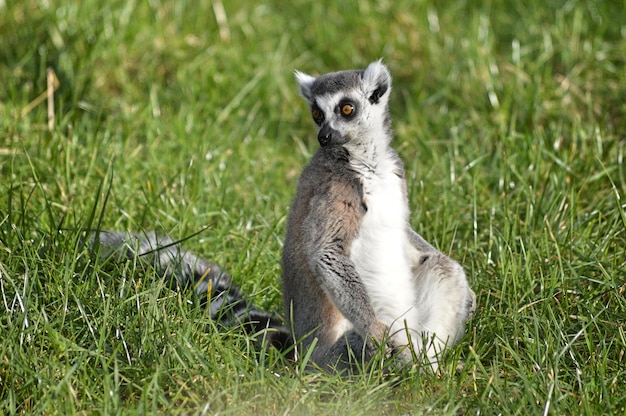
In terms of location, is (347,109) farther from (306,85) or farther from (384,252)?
(384,252)

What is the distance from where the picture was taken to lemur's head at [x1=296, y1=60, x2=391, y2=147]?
3.47 m

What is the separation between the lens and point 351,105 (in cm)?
350

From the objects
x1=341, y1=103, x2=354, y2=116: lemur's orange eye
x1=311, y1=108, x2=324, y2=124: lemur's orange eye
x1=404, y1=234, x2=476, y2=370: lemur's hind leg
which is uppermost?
x1=341, y1=103, x2=354, y2=116: lemur's orange eye

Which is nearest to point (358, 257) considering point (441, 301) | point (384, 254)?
point (384, 254)

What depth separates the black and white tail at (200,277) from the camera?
11.3ft

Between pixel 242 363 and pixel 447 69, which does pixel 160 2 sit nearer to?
pixel 447 69

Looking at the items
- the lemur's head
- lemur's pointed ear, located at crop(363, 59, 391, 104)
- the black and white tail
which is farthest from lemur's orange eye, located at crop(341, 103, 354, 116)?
the black and white tail

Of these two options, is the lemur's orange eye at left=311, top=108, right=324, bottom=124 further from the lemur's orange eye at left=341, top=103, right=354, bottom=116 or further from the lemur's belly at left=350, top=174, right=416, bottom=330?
the lemur's belly at left=350, top=174, right=416, bottom=330

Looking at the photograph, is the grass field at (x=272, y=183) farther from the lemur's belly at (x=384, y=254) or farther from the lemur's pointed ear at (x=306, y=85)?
the lemur's pointed ear at (x=306, y=85)

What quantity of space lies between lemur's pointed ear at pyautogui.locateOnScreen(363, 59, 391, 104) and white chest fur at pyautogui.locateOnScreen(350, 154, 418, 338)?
33 centimetres

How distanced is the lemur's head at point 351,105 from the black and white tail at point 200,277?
75 centimetres

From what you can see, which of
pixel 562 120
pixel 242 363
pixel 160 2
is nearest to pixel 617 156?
pixel 562 120

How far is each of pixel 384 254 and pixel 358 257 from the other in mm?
107

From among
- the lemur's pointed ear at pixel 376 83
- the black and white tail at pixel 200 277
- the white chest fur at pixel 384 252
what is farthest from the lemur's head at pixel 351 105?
the black and white tail at pixel 200 277
